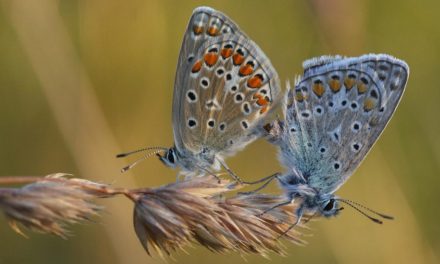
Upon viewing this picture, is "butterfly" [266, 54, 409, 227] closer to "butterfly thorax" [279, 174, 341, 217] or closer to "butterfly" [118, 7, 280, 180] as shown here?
"butterfly thorax" [279, 174, 341, 217]

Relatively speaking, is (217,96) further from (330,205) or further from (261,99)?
(330,205)

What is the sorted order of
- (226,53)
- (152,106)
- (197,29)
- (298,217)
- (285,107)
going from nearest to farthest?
(298,217), (197,29), (226,53), (285,107), (152,106)

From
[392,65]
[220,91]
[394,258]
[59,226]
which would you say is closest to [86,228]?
[220,91]

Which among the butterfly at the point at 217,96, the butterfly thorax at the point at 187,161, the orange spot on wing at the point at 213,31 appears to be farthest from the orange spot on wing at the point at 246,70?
the butterfly thorax at the point at 187,161

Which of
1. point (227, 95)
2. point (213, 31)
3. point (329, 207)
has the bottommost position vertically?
point (329, 207)

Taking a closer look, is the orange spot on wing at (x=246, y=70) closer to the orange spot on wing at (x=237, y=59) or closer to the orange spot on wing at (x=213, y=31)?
the orange spot on wing at (x=237, y=59)

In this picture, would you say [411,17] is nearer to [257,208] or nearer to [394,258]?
[394,258]

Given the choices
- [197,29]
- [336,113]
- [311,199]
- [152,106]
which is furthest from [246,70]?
[152,106]

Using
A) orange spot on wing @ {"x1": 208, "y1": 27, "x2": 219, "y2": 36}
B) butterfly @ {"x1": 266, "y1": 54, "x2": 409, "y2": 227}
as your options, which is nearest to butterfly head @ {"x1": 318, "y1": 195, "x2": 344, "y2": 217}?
butterfly @ {"x1": 266, "y1": 54, "x2": 409, "y2": 227}
